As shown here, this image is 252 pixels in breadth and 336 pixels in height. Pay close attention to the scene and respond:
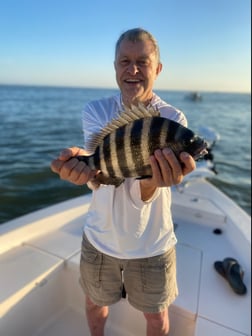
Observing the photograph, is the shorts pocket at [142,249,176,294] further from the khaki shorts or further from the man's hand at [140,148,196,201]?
the man's hand at [140,148,196,201]

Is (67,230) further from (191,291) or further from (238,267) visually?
(238,267)

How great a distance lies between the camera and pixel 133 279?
74.0 inches

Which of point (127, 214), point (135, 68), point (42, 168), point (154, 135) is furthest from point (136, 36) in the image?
point (42, 168)

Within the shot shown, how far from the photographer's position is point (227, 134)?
18.9 meters

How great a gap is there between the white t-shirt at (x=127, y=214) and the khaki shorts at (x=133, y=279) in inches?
2.8

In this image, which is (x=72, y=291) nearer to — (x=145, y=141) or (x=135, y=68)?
(x=145, y=141)

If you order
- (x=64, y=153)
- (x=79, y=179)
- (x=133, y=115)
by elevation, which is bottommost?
(x=79, y=179)

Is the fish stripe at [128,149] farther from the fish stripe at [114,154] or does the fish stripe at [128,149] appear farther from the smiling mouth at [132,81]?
the smiling mouth at [132,81]

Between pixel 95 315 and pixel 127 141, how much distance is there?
4.73 ft

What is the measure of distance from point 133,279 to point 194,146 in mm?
969

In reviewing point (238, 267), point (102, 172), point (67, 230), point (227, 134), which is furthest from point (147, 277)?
point (227, 134)

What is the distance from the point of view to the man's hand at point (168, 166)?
4.60 ft

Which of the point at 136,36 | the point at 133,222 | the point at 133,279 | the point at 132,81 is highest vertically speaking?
the point at 136,36

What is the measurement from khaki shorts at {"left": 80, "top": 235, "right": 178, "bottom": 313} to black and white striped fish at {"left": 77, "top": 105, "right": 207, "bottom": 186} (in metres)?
0.61
